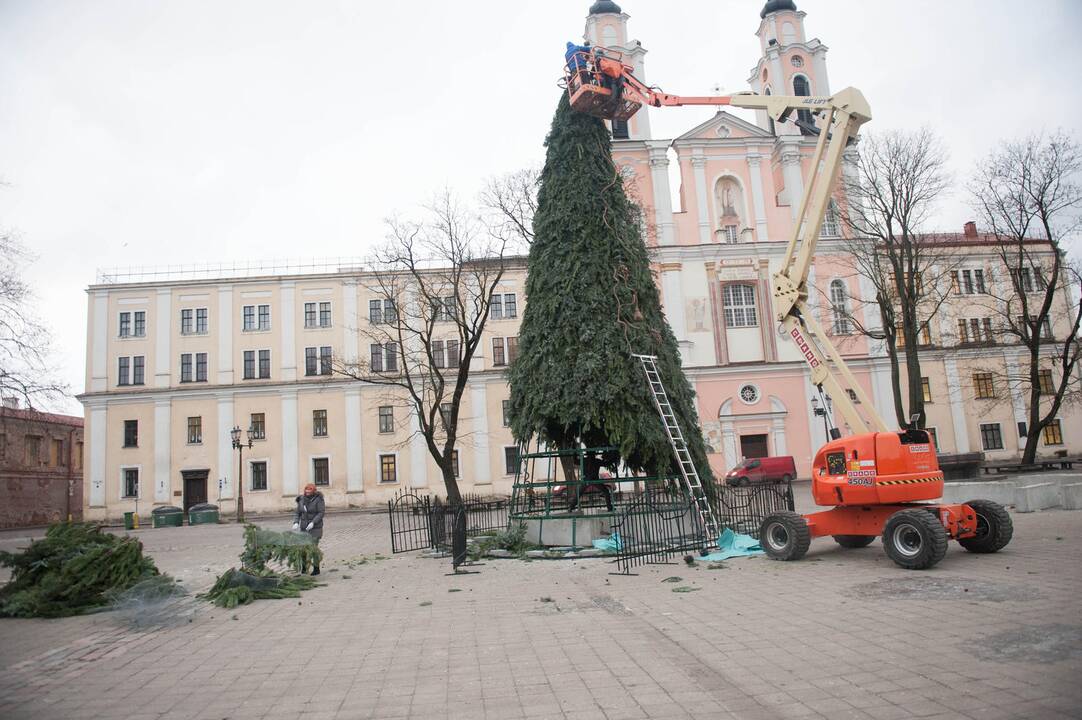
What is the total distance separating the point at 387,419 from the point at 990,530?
3514 cm

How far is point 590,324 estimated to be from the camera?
14117 millimetres

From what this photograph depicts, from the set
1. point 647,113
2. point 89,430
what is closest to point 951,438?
point 647,113

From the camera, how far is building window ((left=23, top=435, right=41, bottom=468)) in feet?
152

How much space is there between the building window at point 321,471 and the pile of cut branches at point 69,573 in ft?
101

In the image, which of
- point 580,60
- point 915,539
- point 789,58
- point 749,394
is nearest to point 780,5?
point 789,58

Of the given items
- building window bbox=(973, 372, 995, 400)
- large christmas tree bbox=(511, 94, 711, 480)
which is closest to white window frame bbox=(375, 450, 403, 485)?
large christmas tree bbox=(511, 94, 711, 480)

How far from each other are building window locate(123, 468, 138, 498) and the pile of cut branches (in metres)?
33.5

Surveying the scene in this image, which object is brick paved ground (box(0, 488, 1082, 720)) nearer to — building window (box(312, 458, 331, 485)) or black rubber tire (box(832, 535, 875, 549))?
black rubber tire (box(832, 535, 875, 549))

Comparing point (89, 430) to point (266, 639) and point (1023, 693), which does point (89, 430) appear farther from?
point (1023, 693)

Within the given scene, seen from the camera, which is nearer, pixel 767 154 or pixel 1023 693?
pixel 1023 693

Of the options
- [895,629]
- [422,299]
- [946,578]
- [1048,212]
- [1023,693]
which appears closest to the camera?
[1023,693]

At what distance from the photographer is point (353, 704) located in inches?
218

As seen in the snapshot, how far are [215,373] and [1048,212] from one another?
41.7 meters

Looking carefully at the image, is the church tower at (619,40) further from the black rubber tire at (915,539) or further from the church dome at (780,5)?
the black rubber tire at (915,539)
